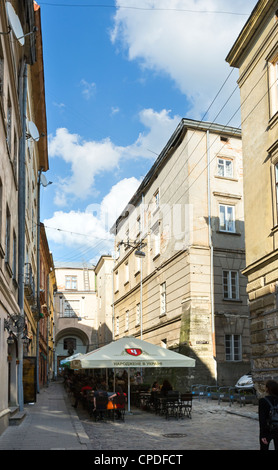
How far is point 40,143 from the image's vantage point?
3225 centimetres

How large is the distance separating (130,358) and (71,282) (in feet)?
187

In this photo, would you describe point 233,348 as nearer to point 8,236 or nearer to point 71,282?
point 8,236

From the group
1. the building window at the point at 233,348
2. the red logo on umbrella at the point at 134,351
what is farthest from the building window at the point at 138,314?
the red logo on umbrella at the point at 134,351

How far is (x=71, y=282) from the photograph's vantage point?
72250mm

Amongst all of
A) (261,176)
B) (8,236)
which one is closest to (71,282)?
(261,176)

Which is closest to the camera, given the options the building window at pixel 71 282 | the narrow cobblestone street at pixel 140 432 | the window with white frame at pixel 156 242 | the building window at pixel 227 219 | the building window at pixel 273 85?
the narrow cobblestone street at pixel 140 432

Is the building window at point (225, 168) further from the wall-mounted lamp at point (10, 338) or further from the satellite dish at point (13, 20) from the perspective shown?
the wall-mounted lamp at point (10, 338)

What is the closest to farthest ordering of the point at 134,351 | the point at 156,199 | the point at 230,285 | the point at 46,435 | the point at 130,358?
the point at 46,435
the point at 130,358
the point at 134,351
the point at 230,285
the point at 156,199

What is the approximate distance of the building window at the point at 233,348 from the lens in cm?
2631

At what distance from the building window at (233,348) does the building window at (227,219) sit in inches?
227

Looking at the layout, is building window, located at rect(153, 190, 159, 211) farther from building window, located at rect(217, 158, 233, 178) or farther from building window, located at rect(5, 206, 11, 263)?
building window, located at rect(5, 206, 11, 263)

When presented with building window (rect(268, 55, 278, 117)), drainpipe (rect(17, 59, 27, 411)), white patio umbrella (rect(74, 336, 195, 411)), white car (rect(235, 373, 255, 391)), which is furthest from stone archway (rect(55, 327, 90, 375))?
building window (rect(268, 55, 278, 117))

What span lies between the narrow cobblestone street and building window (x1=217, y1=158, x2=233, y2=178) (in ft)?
46.5

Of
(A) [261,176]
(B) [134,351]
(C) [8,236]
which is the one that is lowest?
(B) [134,351]
